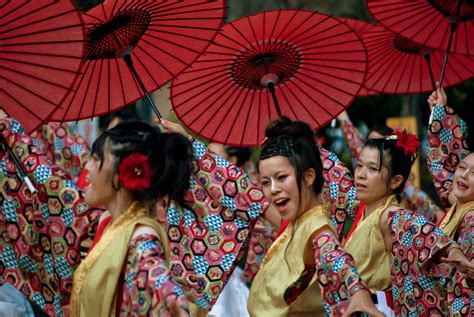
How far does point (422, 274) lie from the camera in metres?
5.70

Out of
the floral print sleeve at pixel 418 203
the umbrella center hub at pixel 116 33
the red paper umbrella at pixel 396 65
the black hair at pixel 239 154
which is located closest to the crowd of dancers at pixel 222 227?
the umbrella center hub at pixel 116 33

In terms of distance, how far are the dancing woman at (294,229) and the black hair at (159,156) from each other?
2.23ft

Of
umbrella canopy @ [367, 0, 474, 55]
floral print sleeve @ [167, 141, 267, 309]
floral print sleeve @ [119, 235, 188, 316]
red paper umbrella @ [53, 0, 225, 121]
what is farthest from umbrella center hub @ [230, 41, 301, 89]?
floral print sleeve @ [119, 235, 188, 316]

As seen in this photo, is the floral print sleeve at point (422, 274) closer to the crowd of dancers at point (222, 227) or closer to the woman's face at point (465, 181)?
the crowd of dancers at point (222, 227)

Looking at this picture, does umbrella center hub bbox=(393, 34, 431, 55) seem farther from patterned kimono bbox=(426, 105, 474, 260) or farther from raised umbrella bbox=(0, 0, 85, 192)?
raised umbrella bbox=(0, 0, 85, 192)

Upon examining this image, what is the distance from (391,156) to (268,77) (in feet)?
2.99

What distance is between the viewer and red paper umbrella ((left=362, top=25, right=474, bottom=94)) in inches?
298

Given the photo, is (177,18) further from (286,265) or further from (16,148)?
(286,265)

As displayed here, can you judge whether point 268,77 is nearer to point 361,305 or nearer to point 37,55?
point 37,55

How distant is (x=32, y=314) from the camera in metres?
6.34

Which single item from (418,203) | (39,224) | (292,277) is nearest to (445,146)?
(418,203)

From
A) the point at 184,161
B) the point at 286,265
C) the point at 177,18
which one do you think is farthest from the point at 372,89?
the point at 184,161

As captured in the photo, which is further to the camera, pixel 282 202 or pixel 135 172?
pixel 282 202

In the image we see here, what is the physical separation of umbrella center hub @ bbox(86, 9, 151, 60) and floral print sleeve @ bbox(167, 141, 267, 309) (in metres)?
0.71
